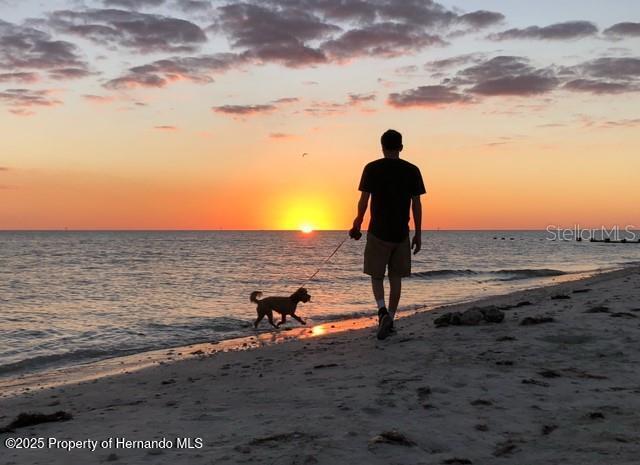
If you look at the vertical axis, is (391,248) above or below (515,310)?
above

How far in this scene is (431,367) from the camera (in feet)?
16.3

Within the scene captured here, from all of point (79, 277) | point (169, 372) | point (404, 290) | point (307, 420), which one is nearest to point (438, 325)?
point (169, 372)

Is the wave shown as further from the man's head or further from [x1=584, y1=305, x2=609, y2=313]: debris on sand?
the man's head

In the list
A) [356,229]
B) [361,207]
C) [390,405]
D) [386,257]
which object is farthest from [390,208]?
[390,405]

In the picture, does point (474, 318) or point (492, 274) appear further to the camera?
point (492, 274)

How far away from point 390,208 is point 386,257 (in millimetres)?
605

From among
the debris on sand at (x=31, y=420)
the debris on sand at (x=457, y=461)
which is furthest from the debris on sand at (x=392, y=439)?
the debris on sand at (x=31, y=420)

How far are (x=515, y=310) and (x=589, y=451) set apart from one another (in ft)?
20.0

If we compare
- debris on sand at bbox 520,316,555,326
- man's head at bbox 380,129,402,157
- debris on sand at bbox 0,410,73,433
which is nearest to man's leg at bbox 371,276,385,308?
man's head at bbox 380,129,402,157

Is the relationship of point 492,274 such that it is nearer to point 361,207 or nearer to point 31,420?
point 361,207

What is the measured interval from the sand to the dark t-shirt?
1.38 metres

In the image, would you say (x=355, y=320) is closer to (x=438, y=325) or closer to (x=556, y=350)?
(x=438, y=325)

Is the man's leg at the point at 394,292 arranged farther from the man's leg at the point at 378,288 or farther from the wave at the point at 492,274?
the wave at the point at 492,274

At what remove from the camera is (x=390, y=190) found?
6.39 meters
